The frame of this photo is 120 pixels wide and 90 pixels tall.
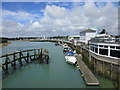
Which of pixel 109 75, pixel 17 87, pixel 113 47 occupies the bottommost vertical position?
pixel 17 87

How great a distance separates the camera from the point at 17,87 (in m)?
10.9

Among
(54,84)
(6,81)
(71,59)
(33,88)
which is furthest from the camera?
(71,59)

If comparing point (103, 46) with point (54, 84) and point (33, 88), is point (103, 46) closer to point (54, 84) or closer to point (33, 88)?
point (54, 84)

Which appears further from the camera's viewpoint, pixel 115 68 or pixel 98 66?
pixel 98 66

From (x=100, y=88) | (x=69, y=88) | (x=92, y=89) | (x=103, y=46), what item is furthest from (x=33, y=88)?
(x=103, y=46)

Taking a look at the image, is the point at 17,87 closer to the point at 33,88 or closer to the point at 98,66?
the point at 33,88

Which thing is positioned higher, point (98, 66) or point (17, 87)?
point (98, 66)

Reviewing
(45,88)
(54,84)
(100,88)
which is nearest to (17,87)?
(45,88)

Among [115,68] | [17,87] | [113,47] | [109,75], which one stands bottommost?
[17,87]

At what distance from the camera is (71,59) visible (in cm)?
1959

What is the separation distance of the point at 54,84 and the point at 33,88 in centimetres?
235

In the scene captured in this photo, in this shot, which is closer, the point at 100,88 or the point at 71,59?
the point at 100,88

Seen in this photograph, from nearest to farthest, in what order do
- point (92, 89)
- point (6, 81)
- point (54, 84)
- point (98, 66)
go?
point (92, 89)
point (54, 84)
point (6, 81)
point (98, 66)

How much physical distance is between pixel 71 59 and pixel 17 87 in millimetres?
11275
